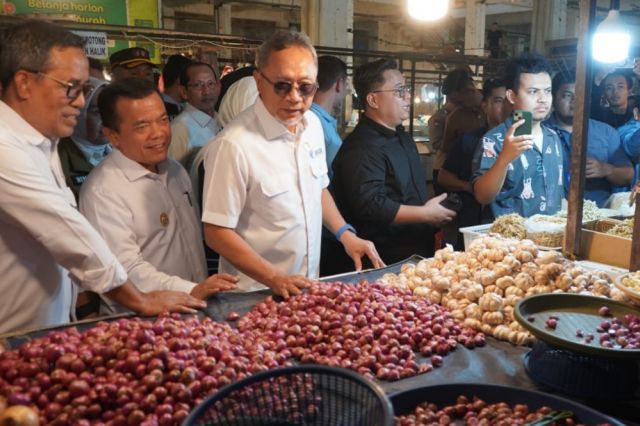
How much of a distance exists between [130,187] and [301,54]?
1.02 meters

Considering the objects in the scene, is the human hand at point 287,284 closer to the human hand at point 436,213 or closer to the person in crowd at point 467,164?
the human hand at point 436,213

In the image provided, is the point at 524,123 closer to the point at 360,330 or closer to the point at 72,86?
the point at 360,330

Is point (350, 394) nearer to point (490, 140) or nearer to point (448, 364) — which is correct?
point (448, 364)

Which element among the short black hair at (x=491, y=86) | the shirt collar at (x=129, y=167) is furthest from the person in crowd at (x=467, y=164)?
the shirt collar at (x=129, y=167)

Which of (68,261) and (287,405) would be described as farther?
(68,261)

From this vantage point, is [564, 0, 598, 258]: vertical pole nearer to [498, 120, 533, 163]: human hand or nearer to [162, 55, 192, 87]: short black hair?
[498, 120, 533, 163]: human hand

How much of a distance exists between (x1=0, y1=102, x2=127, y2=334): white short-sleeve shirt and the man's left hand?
1.23m

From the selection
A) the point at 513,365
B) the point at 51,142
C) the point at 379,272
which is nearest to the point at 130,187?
the point at 51,142

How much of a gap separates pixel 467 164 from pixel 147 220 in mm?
2912

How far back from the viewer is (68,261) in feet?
7.43

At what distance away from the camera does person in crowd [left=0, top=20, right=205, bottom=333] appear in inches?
86.0

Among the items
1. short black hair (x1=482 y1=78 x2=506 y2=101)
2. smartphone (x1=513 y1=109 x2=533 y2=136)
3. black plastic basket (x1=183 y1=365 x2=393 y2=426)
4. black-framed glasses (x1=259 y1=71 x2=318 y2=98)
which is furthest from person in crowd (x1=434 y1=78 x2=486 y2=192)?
black plastic basket (x1=183 y1=365 x2=393 y2=426)

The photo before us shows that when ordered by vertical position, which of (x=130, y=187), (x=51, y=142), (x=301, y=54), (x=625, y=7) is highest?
(x=625, y=7)

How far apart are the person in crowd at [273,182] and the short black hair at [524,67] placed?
1.45 metres
